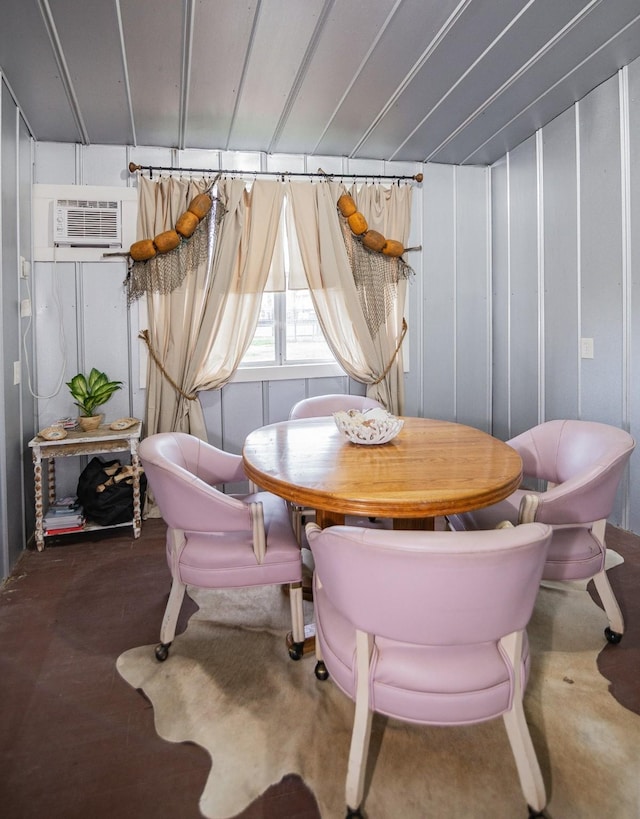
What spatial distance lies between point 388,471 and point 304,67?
2158 mm

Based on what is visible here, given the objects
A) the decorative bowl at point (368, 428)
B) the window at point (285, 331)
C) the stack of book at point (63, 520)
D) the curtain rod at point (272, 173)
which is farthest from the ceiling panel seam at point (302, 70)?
the stack of book at point (63, 520)

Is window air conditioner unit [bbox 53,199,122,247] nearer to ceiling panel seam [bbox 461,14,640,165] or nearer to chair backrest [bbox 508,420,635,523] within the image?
ceiling panel seam [bbox 461,14,640,165]

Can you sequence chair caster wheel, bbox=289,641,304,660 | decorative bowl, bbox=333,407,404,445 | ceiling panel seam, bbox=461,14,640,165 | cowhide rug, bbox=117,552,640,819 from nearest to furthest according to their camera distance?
cowhide rug, bbox=117,552,640,819, chair caster wheel, bbox=289,641,304,660, decorative bowl, bbox=333,407,404,445, ceiling panel seam, bbox=461,14,640,165

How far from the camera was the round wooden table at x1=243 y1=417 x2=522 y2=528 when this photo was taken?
1372 mm

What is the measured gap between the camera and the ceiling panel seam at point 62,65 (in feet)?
6.55

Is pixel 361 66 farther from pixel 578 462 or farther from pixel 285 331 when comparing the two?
pixel 578 462

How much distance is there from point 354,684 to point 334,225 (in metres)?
3.04

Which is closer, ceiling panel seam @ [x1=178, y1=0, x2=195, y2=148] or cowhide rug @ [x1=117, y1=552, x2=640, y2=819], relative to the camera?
cowhide rug @ [x1=117, y1=552, x2=640, y2=819]

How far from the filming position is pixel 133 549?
2820 millimetres

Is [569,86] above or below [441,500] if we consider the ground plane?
above

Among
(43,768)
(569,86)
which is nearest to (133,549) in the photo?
(43,768)

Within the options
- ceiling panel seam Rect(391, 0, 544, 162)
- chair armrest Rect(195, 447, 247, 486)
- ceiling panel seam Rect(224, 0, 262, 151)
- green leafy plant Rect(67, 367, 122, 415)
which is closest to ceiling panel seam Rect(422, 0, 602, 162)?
ceiling panel seam Rect(391, 0, 544, 162)

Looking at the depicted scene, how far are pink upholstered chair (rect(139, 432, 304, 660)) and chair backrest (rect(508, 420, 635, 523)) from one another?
93cm

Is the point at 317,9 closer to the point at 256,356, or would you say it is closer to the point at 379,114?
the point at 379,114
